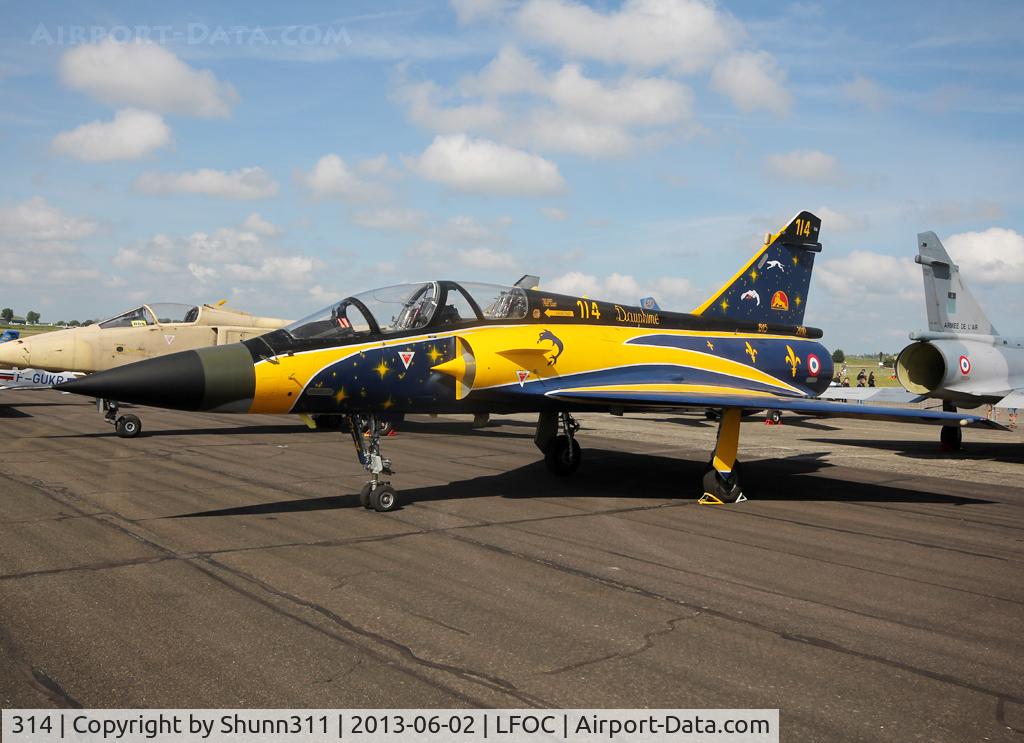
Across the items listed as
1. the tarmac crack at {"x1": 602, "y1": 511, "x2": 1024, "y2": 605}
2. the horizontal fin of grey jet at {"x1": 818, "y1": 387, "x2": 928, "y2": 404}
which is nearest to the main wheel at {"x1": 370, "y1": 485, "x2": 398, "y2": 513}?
A: the tarmac crack at {"x1": 602, "y1": 511, "x2": 1024, "y2": 605}

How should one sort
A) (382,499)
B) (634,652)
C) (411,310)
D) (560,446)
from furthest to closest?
(560,446) → (411,310) → (382,499) → (634,652)

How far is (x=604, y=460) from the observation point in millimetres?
16719

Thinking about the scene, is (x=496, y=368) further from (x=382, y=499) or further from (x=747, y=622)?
(x=747, y=622)

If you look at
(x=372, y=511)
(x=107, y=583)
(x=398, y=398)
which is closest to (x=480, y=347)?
(x=398, y=398)

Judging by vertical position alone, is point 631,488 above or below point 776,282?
below

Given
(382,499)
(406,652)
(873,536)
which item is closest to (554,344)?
(382,499)

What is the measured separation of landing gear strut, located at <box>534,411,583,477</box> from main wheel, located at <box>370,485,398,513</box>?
4.25 meters

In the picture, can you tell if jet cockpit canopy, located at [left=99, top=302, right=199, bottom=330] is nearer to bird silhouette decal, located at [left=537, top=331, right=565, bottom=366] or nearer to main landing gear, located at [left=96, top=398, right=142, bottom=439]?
main landing gear, located at [left=96, top=398, right=142, bottom=439]

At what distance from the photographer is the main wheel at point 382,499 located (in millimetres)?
10258

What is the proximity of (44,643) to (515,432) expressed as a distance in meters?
18.1

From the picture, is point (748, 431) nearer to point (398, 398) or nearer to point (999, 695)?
point (398, 398)

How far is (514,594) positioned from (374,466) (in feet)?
12.9

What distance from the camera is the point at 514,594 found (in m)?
6.88

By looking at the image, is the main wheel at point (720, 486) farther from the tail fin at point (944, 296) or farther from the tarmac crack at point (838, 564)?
the tail fin at point (944, 296)
